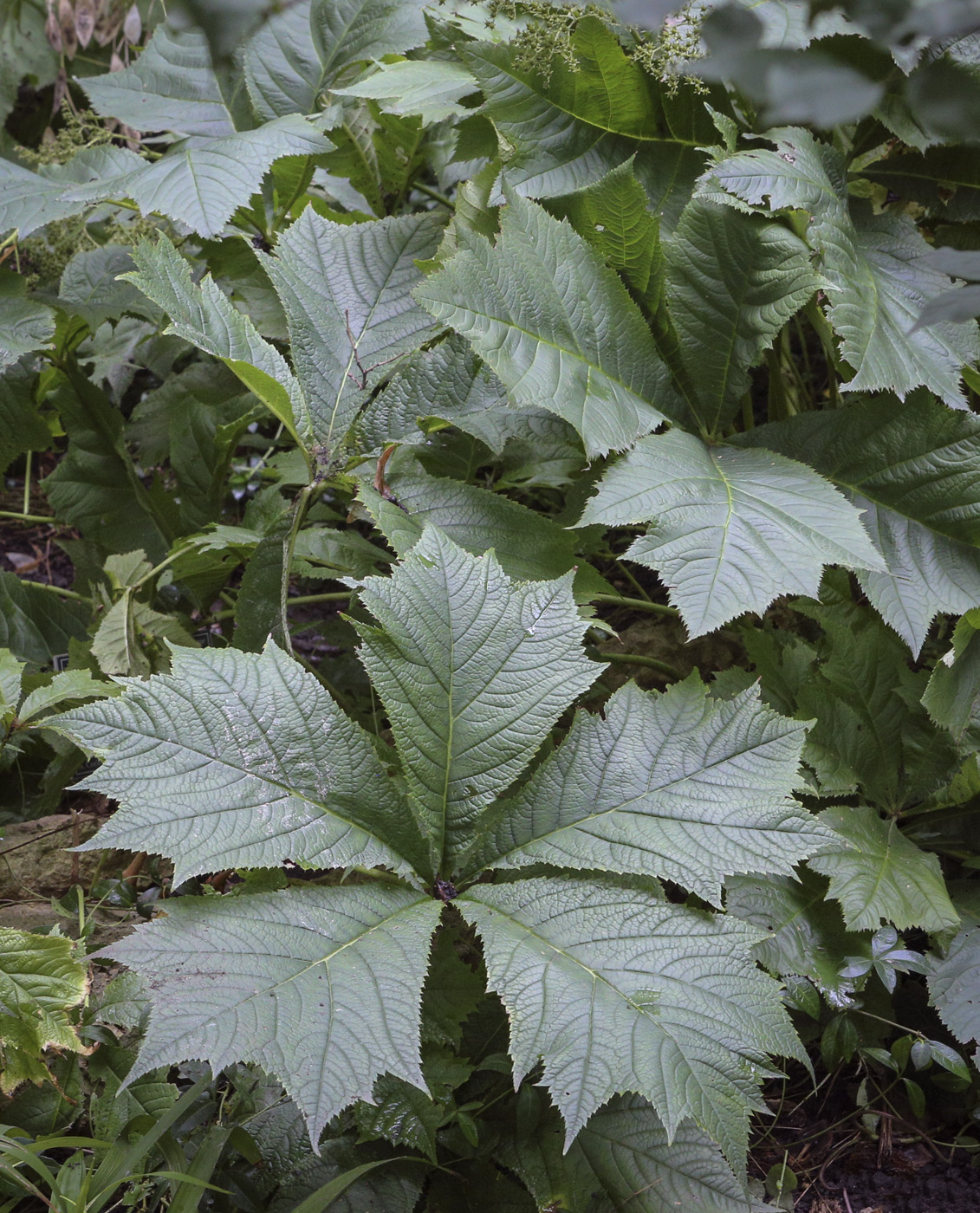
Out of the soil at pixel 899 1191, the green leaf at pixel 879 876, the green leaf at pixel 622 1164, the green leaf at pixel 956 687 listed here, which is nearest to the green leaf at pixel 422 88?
the green leaf at pixel 956 687

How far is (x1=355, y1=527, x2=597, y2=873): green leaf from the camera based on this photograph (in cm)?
112

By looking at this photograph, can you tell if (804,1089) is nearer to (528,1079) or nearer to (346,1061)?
(528,1079)

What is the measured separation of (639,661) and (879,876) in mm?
522

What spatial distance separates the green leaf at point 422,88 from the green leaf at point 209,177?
12 centimetres

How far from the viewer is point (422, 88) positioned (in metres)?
1.51

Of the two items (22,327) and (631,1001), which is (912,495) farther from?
(22,327)

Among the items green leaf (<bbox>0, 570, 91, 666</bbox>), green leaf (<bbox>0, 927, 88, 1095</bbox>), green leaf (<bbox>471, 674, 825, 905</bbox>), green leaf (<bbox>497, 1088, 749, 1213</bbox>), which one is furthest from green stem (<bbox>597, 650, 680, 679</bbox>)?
green leaf (<bbox>0, 570, 91, 666</bbox>)

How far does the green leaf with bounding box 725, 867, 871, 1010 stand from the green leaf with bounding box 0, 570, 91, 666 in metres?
1.38

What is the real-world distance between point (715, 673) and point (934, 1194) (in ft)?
2.35

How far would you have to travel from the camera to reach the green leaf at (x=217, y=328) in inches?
49.3

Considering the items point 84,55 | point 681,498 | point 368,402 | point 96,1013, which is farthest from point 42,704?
point 84,55

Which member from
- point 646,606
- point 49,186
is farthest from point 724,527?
point 49,186

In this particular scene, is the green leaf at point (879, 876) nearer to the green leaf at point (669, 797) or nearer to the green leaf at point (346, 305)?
the green leaf at point (669, 797)

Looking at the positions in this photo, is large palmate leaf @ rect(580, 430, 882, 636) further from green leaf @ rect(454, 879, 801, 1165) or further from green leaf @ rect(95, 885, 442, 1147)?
green leaf @ rect(95, 885, 442, 1147)
